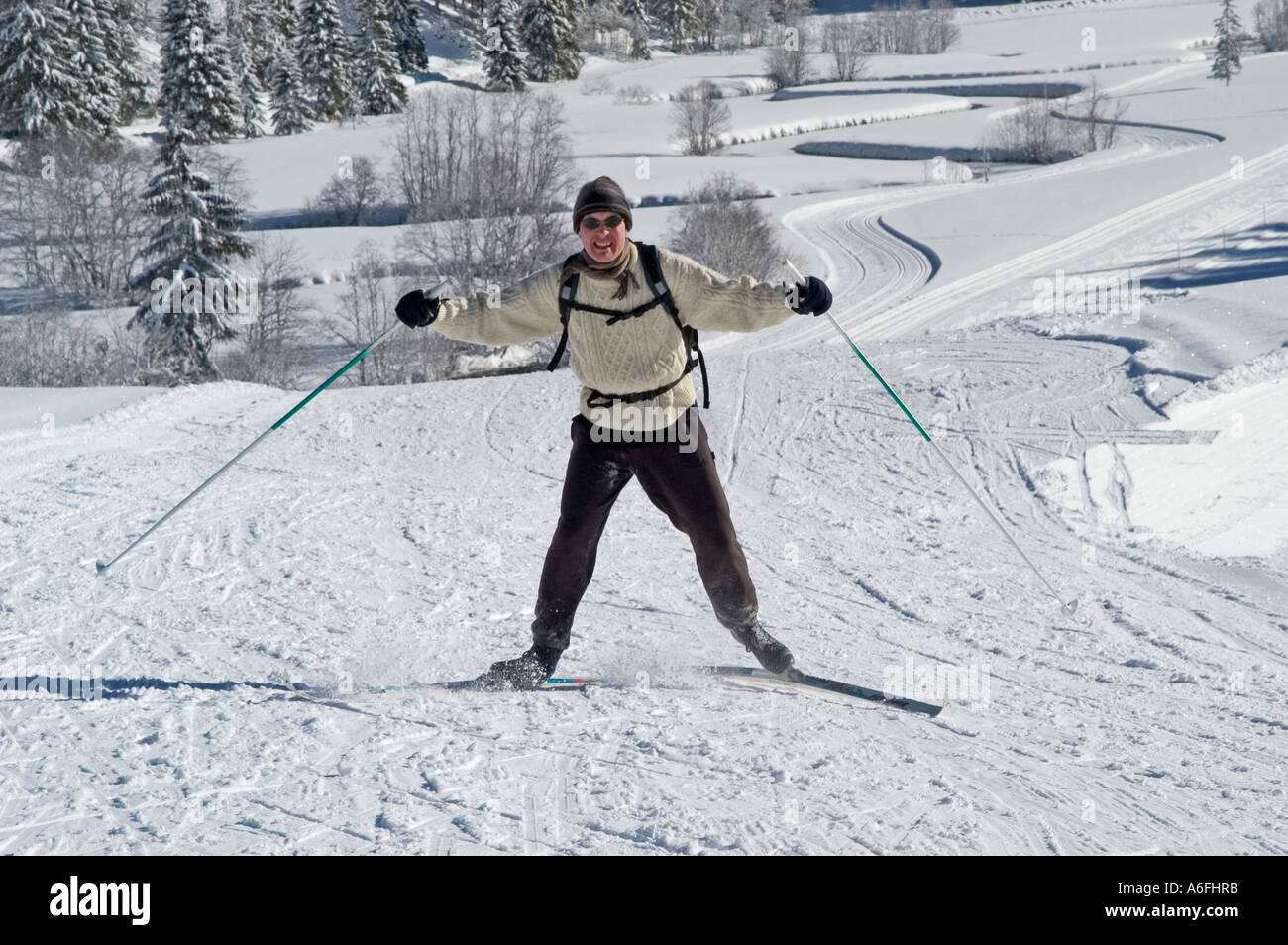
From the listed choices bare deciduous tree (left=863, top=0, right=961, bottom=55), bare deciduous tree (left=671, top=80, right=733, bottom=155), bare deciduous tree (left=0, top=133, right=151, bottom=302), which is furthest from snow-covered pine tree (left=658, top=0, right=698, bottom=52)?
bare deciduous tree (left=0, top=133, right=151, bottom=302)

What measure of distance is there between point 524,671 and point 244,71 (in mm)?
57354

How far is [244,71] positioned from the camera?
54344mm

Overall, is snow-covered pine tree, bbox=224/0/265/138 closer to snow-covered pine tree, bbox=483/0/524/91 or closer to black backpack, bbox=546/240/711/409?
snow-covered pine tree, bbox=483/0/524/91

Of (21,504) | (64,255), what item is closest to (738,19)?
(64,255)

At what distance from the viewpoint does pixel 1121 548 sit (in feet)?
20.6

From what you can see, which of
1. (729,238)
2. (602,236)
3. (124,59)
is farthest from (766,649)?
(124,59)

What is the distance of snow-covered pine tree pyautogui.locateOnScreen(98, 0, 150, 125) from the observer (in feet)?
163

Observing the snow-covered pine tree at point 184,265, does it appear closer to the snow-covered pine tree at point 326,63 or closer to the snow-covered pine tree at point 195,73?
the snow-covered pine tree at point 195,73

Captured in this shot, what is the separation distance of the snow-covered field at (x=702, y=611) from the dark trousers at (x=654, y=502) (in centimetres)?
40

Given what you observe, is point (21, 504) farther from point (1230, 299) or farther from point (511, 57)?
point (511, 57)

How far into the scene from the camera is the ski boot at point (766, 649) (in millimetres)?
4324

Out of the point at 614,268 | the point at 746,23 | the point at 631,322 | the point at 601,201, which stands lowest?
the point at 631,322

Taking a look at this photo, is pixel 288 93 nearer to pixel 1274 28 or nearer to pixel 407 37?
pixel 407 37

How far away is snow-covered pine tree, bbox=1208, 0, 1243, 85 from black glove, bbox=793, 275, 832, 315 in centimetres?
6136
